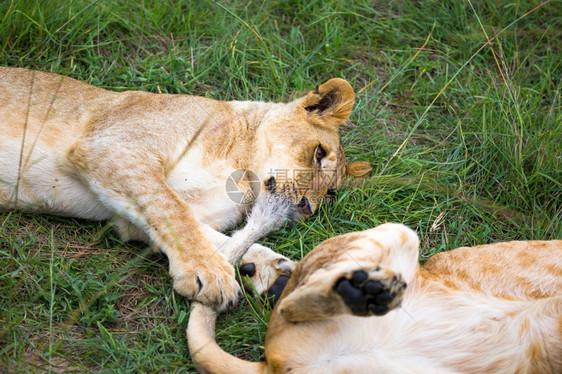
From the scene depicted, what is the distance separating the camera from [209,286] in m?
3.31

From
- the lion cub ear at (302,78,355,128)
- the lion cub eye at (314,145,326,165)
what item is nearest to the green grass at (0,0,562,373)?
the lion cub eye at (314,145,326,165)

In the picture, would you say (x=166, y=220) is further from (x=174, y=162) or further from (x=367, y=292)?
(x=367, y=292)

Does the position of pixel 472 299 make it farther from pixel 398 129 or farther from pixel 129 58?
pixel 129 58

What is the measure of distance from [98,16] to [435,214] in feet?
9.73

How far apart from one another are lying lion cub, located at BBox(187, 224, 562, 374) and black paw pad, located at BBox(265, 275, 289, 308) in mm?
400

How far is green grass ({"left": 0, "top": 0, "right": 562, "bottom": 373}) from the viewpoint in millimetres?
3367

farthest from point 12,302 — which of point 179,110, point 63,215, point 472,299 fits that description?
point 472,299

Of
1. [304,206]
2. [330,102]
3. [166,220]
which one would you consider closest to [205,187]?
[166,220]

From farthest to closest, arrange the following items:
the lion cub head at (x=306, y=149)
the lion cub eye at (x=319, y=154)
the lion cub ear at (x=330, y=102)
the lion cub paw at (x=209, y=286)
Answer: the lion cub ear at (x=330, y=102), the lion cub eye at (x=319, y=154), the lion cub head at (x=306, y=149), the lion cub paw at (x=209, y=286)

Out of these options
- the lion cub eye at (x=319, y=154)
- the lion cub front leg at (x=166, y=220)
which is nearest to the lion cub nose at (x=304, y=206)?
the lion cub eye at (x=319, y=154)

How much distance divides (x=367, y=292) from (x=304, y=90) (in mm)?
2613

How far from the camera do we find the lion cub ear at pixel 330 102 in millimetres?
4336

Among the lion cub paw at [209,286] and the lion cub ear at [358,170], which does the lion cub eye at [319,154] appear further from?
the lion cub paw at [209,286]

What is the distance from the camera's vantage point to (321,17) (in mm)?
5297
